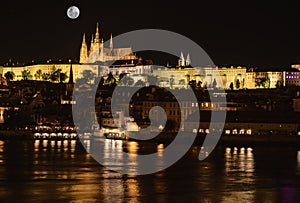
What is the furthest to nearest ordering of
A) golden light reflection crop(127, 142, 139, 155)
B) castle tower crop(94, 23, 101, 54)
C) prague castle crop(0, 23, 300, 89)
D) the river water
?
castle tower crop(94, 23, 101, 54) → prague castle crop(0, 23, 300, 89) → golden light reflection crop(127, 142, 139, 155) → the river water

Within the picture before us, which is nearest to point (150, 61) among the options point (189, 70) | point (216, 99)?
point (189, 70)

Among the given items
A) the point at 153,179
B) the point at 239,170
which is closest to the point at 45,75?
the point at 239,170

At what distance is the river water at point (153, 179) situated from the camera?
11148 mm

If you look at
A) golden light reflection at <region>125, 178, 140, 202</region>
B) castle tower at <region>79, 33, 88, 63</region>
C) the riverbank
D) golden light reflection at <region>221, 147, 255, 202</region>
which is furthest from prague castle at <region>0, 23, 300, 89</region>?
golden light reflection at <region>125, 178, 140, 202</region>

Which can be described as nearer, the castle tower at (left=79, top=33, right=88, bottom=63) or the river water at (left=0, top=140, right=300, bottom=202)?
the river water at (left=0, top=140, right=300, bottom=202)

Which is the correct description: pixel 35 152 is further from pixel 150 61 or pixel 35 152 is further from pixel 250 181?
pixel 150 61

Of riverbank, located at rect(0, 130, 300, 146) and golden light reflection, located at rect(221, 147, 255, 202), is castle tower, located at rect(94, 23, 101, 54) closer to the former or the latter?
riverbank, located at rect(0, 130, 300, 146)

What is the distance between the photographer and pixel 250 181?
1302cm

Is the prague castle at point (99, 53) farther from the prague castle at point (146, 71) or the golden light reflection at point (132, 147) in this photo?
the golden light reflection at point (132, 147)

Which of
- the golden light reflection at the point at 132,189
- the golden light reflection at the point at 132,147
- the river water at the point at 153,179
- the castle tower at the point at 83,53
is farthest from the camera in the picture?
the castle tower at the point at 83,53

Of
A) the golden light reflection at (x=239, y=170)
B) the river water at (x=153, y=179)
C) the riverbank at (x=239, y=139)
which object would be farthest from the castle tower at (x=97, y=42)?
the river water at (x=153, y=179)

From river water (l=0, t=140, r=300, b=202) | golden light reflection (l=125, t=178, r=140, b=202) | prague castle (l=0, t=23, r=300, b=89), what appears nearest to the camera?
golden light reflection (l=125, t=178, r=140, b=202)

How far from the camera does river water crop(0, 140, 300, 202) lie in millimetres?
11148

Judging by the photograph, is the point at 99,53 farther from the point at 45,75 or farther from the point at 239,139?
the point at 239,139
